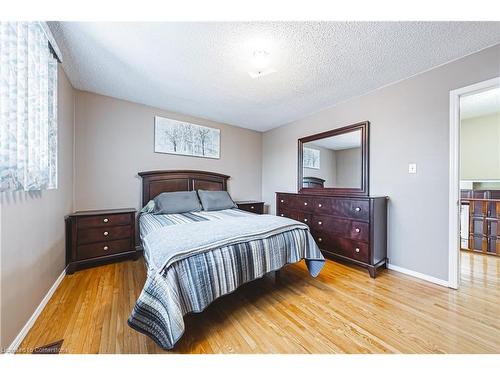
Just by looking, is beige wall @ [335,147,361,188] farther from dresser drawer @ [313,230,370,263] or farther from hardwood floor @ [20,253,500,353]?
hardwood floor @ [20,253,500,353]

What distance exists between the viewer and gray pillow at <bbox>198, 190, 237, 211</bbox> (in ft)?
10.2

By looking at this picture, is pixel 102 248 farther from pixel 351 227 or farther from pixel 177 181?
pixel 351 227

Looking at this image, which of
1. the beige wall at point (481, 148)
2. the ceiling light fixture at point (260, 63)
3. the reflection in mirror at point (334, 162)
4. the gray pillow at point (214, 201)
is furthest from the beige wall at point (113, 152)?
the beige wall at point (481, 148)

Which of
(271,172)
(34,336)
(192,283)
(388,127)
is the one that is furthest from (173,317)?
(271,172)

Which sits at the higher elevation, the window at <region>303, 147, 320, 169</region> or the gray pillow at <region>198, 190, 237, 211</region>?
the window at <region>303, 147, 320, 169</region>

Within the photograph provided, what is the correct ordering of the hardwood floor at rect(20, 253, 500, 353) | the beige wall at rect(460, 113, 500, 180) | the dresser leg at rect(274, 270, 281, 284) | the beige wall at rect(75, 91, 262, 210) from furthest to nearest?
the beige wall at rect(460, 113, 500, 180), the beige wall at rect(75, 91, 262, 210), the dresser leg at rect(274, 270, 281, 284), the hardwood floor at rect(20, 253, 500, 353)

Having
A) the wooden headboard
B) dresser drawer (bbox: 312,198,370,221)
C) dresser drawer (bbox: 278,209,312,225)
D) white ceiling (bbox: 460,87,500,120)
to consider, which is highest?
white ceiling (bbox: 460,87,500,120)

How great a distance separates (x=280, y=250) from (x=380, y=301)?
1.00 m

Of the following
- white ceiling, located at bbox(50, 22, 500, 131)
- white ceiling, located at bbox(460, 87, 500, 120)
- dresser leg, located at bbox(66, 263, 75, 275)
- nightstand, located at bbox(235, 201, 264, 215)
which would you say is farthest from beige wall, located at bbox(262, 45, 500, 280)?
dresser leg, located at bbox(66, 263, 75, 275)

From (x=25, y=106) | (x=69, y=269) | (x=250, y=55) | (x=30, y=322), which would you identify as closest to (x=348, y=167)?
(x=250, y=55)

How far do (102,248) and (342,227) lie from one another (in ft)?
10.1

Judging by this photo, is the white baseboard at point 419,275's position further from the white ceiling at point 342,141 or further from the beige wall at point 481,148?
the beige wall at point 481,148

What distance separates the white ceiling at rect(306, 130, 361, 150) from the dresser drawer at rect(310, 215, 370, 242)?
3.73 ft

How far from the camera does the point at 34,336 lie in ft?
4.36
